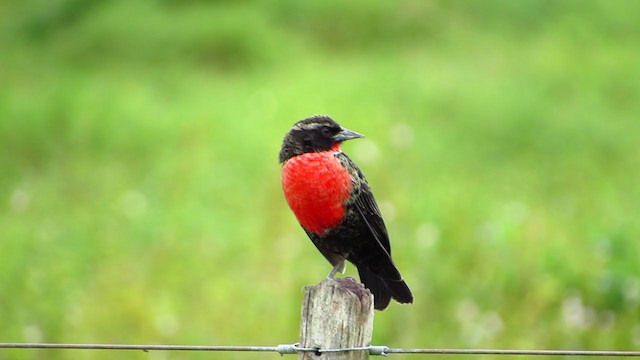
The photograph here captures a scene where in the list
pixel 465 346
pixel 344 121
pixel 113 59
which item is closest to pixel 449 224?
pixel 465 346

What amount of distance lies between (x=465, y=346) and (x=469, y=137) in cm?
406

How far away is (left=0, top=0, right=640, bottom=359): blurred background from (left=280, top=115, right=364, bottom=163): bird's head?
2.11 m

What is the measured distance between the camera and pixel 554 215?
823 centimetres

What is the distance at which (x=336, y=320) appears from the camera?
3141 mm

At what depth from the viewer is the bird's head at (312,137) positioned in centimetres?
420

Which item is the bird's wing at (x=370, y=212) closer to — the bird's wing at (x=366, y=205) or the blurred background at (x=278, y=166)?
the bird's wing at (x=366, y=205)

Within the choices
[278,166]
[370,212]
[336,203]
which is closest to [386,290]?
[370,212]

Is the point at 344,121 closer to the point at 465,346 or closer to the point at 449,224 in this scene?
the point at 449,224

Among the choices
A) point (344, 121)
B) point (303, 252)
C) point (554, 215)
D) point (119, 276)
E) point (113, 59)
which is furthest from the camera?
point (113, 59)

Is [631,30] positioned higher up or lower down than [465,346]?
higher up

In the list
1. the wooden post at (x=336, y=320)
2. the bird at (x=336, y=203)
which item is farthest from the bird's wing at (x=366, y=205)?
the wooden post at (x=336, y=320)

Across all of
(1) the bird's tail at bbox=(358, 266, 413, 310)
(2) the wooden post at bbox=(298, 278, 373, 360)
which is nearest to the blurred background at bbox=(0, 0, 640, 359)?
(1) the bird's tail at bbox=(358, 266, 413, 310)

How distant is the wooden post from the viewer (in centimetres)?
313

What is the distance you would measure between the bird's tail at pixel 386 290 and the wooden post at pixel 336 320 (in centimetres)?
102
